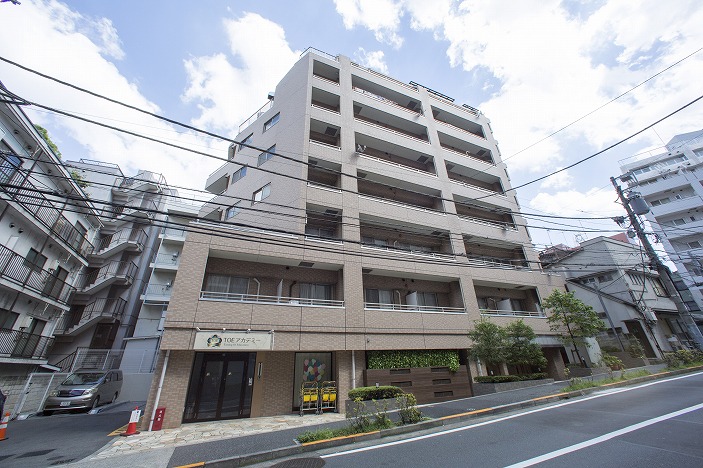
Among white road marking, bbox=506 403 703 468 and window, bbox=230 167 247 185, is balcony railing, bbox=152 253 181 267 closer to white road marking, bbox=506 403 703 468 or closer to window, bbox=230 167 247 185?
window, bbox=230 167 247 185

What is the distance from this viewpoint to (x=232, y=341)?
11.4 m

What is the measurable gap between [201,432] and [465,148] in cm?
2763

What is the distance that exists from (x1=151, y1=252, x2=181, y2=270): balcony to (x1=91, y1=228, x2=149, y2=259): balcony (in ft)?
12.0

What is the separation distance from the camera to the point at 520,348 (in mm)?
14961

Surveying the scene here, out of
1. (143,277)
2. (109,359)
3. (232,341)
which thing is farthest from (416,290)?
(143,277)

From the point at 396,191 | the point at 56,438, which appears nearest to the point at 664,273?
the point at 396,191

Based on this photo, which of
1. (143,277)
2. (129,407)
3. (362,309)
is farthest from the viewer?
(143,277)

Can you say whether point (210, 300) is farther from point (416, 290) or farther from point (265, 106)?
point (265, 106)

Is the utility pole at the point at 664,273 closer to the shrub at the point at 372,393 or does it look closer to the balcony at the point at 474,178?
the balcony at the point at 474,178

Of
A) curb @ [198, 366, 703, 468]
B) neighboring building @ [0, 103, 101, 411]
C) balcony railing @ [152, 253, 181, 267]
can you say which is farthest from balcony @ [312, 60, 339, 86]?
curb @ [198, 366, 703, 468]

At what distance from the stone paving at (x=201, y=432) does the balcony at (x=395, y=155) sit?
51.2 feet

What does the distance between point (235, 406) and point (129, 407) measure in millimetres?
8444

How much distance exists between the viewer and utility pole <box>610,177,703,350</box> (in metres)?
13.5

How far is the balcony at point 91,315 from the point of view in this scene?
794 inches
